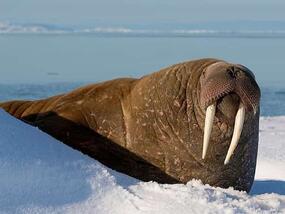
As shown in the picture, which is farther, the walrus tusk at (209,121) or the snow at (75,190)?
the walrus tusk at (209,121)

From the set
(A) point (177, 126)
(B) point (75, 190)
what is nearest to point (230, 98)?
(A) point (177, 126)

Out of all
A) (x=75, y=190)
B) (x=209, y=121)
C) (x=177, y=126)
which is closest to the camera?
(x=75, y=190)

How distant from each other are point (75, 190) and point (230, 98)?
116 centimetres

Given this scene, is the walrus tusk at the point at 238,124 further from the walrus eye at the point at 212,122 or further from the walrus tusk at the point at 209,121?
the walrus tusk at the point at 209,121

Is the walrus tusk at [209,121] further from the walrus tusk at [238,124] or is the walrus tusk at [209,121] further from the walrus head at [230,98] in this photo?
the walrus tusk at [238,124]

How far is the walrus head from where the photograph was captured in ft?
14.1

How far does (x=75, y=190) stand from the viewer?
11.9ft

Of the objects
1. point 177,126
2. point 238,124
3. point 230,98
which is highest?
point 230,98

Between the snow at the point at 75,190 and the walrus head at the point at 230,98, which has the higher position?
the walrus head at the point at 230,98

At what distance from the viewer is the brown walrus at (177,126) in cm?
436

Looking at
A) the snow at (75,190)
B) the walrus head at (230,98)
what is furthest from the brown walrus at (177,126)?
the snow at (75,190)

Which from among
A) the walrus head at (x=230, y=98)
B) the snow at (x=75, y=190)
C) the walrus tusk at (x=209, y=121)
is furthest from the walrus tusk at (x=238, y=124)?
the snow at (x=75, y=190)

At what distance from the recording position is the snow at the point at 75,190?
3.47m

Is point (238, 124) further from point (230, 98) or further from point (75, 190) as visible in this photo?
point (75, 190)
